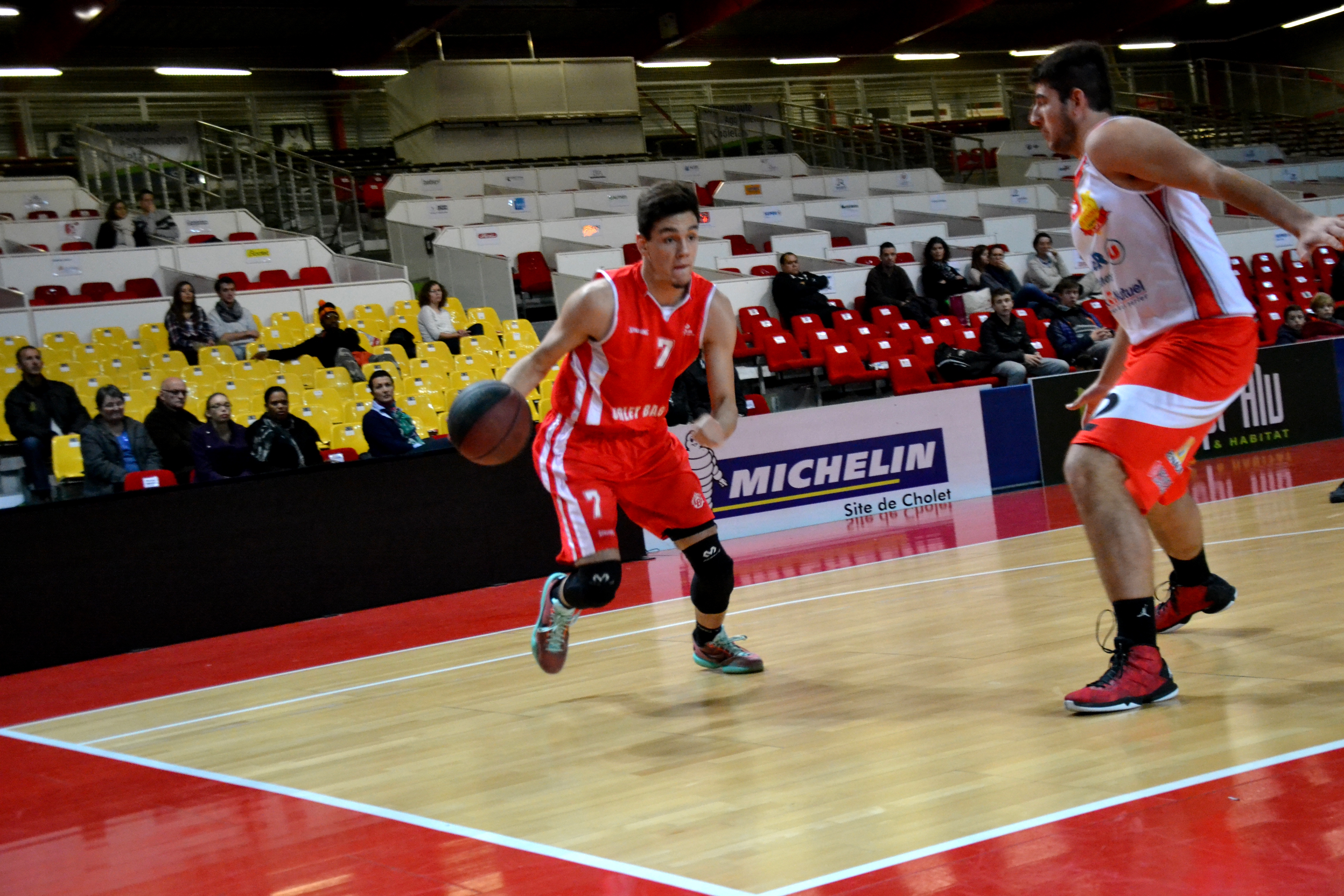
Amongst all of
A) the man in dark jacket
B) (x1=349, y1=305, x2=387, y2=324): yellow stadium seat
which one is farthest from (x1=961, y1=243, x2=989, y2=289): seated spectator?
(x1=349, y1=305, x2=387, y2=324): yellow stadium seat

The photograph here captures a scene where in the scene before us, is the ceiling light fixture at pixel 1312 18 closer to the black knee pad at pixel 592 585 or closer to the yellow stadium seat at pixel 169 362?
the yellow stadium seat at pixel 169 362

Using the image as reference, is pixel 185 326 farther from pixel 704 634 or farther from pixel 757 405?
pixel 704 634

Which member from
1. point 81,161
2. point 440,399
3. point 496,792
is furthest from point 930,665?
point 81,161

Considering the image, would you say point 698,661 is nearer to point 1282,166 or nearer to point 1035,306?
point 1035,306

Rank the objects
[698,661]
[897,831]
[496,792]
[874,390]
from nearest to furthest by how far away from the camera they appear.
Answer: [897,831]
[496,792]
[698,661]
[874,390]

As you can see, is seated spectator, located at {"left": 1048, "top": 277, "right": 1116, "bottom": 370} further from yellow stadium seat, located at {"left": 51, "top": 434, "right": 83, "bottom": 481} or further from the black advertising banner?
yellow stadium seat, located at {"left": 51, "top": 434, "right": 83, "bottom": 481}

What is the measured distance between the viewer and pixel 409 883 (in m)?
2.73

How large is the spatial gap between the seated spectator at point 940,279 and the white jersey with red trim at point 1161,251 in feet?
36.5

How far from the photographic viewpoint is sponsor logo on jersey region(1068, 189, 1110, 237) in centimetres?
373

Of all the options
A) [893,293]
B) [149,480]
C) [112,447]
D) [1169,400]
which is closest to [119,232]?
[112,447]

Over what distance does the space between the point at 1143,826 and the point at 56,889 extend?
8.23 ft

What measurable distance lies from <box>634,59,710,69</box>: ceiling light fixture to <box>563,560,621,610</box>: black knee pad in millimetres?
25264

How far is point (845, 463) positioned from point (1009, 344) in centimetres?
264

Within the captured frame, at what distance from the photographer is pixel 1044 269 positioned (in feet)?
48.3
